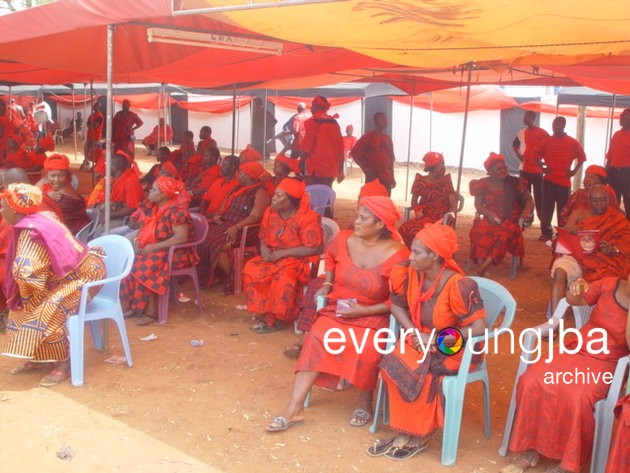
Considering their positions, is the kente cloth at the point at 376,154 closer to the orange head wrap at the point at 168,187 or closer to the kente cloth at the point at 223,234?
the kente cloth at the point at 223,234

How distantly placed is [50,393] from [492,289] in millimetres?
2760

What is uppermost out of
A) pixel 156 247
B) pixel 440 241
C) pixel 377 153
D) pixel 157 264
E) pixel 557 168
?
pixel 377 153

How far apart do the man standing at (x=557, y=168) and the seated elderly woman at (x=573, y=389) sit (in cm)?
677

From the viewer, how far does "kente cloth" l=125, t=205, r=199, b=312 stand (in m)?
5.89

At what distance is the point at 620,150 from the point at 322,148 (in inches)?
167

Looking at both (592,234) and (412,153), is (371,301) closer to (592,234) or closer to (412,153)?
(592,234)

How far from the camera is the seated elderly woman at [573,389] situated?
3449mm

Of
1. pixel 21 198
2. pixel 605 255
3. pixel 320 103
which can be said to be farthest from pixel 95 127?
pixel 605 255

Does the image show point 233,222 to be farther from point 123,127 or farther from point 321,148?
point 123,127

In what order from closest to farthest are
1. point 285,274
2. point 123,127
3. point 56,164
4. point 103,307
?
point 103,307
point 285,274
point 56,164
point 123,127

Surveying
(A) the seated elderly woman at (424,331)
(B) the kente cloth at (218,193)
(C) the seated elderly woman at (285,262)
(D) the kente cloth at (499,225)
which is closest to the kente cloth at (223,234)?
(B) the kente cloth at (218,193)

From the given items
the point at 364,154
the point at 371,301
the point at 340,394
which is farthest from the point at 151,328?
the point at 364,154

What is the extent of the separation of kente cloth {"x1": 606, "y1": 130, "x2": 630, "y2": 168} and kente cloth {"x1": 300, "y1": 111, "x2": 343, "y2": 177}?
393 cm

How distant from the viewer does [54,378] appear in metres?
4.68
